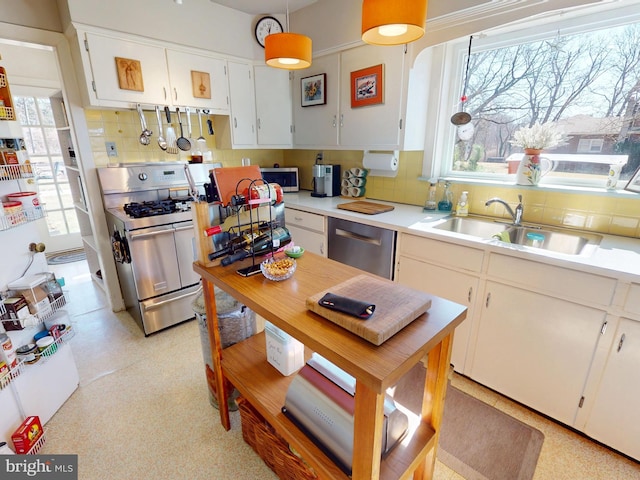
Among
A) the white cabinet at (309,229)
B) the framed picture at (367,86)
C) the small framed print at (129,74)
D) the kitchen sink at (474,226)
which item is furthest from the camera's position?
the white cabinet at (309,229)

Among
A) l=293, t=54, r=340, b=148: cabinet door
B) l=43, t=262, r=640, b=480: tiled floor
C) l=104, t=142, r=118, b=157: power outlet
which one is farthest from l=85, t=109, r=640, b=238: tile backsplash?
l=43, t=262, r=640, b=480: tiled floor

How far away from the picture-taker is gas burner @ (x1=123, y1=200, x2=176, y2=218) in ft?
7.30

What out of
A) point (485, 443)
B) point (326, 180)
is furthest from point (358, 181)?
point (485, 443)

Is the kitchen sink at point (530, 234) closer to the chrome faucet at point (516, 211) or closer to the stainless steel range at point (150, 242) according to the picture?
the chrome faucet at point (516, 211)

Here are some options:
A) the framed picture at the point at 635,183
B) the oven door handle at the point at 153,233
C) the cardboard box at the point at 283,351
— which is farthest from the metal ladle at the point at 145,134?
the framed picture at the point at 635,183

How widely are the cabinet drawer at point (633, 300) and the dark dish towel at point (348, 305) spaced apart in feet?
4.00

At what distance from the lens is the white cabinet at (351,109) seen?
2205 millimetres

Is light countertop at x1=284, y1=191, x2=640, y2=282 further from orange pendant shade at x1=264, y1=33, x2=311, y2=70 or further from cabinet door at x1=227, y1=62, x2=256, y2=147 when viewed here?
orange pendant shade at x1=264, y1=33, x2=311, y2=70

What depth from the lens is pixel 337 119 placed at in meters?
2.64

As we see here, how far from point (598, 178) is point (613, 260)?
2.40ft

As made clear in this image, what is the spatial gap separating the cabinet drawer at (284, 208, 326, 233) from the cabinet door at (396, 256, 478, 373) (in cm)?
77

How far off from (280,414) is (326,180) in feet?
7.15

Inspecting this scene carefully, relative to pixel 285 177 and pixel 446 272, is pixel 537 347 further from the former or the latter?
pixel 285 177

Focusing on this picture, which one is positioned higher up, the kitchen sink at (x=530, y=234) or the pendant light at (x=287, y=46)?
the pendant light at (x=287, y=46)
